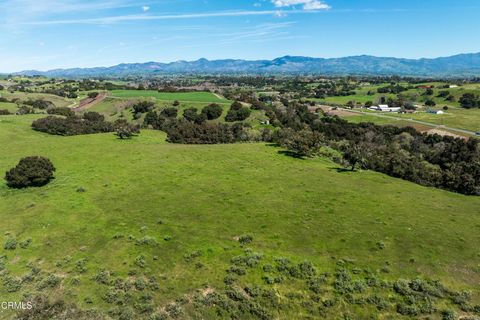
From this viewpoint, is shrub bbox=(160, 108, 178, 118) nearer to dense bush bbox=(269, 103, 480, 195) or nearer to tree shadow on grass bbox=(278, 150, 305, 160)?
dense bush bbox=(269, 103, 480, 195)

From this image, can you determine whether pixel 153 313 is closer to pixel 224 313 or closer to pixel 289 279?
pixel 224 313

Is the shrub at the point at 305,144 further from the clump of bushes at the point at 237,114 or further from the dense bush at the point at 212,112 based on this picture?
the dense bush at the point at 212,112

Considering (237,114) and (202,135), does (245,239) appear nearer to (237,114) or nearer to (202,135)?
(202,135)

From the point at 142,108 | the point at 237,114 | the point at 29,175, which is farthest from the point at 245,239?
the point at 142,108

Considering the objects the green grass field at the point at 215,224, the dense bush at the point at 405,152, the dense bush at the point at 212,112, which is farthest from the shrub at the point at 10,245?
the dense bush at the point at 212,112

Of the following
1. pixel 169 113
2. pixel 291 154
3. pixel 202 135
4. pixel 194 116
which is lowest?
pixel 291 154

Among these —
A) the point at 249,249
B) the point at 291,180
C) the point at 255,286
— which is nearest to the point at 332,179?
the point at 291,180
